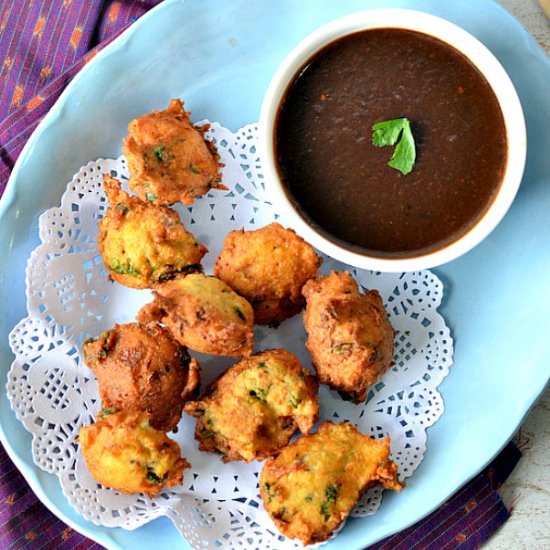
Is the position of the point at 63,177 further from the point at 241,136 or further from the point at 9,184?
the point at 241,136

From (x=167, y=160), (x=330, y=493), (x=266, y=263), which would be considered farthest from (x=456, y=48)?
(x=330, y=493)

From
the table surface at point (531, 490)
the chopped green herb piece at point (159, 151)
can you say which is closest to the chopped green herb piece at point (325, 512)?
the table surface at point (531, 490)

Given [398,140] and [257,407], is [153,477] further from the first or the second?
[398,140]

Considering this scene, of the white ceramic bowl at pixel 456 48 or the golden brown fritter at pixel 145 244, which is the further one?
the golden brown fritter at pixel 145 244

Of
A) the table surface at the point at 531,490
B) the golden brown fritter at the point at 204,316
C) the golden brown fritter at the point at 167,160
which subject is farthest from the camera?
the table surface at the point at 531,490

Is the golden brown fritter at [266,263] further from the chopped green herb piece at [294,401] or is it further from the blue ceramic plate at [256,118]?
the blue ceramic plate at [256,118]

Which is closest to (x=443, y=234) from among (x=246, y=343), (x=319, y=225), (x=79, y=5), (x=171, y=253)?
(x=319, y=225)

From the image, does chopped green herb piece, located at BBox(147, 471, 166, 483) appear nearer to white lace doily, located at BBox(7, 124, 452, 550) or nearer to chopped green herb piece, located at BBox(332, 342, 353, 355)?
white lace doily, located at BBox(7, 124, 452, 550)
